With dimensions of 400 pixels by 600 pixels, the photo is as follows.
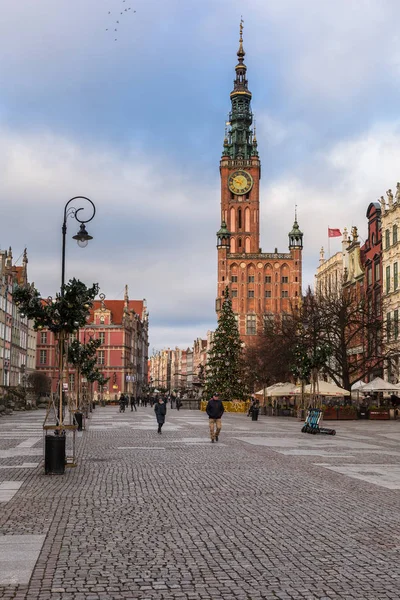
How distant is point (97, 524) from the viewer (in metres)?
9.66

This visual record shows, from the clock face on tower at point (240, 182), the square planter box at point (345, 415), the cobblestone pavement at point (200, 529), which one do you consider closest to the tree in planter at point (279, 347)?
the square planter box at point (345, 415)

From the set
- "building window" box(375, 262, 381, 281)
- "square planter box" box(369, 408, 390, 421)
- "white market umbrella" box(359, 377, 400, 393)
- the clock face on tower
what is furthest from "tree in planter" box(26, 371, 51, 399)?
the clock face on tower

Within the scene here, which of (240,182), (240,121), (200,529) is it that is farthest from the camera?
(240,121)

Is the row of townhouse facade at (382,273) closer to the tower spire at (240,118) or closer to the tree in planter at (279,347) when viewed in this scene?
the tree in planter at (279,347)

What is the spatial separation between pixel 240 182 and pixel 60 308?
4332 inches

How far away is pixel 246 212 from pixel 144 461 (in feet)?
352

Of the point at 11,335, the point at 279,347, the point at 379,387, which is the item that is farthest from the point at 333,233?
the point at 11,335

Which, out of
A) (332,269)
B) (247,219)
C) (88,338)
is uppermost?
(247,219)

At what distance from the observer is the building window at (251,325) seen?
114938mm

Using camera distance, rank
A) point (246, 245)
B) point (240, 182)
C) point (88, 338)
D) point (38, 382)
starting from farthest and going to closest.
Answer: point (240, 182) < point (246, 245) < point (88, 338) < point (38, 382)

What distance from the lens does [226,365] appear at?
65625mm

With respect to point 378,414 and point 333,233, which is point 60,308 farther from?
point 333,233

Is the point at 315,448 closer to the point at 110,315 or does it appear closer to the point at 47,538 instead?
the point at 47,538

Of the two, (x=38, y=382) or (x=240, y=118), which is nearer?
(x=38, y=382)
